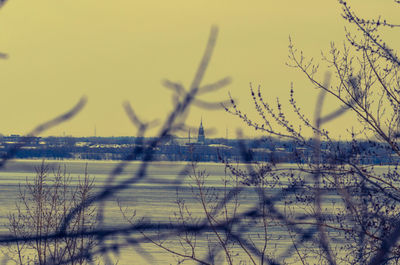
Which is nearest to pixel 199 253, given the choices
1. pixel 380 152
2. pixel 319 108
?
pixel 380 152

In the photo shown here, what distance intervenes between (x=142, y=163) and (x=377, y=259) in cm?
45

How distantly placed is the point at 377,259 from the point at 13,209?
226 feet

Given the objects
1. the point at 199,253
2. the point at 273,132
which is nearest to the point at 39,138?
the point at 273,132

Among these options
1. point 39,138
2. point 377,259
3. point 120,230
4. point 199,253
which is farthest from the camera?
point 199,253

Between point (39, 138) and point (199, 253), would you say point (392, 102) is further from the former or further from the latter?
point (199, 253)

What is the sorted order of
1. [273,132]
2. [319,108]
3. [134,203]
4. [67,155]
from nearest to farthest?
[67,155] → [319,108] → [273,132] → [134,203]

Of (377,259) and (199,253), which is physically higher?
(377,259)

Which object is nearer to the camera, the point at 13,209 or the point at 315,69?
the point at 315,69

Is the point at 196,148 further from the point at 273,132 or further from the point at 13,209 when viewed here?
the point at 13,209

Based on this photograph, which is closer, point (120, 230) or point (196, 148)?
point (120, 230)

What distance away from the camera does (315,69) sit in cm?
1301

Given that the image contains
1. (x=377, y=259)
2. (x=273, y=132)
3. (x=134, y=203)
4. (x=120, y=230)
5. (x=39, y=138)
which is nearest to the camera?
(x=377, y=259)

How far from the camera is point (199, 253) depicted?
41938 millimetres

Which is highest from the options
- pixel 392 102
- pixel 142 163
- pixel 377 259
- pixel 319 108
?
pixel 392 102
